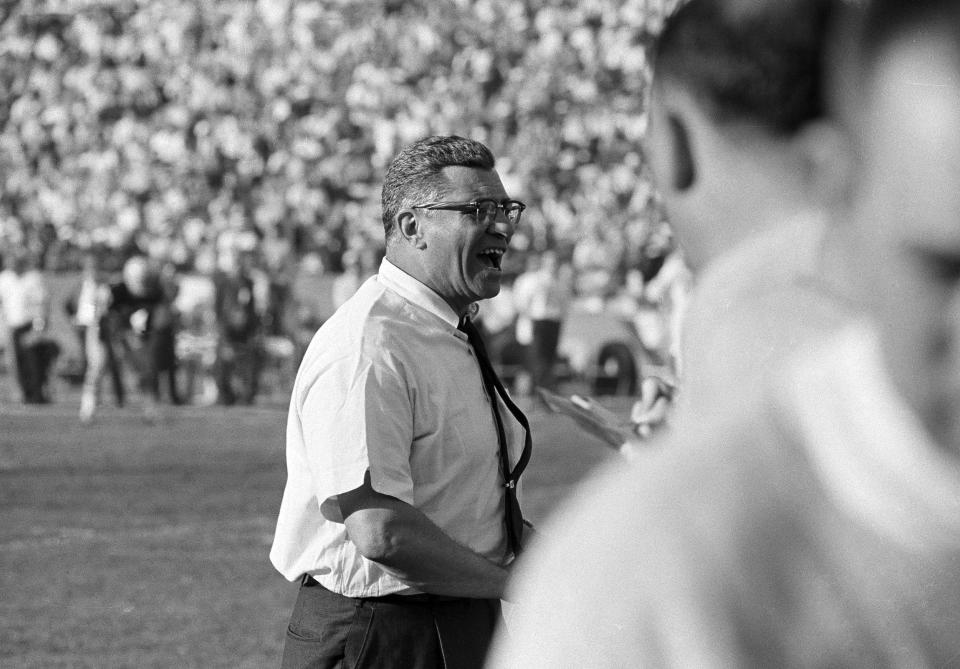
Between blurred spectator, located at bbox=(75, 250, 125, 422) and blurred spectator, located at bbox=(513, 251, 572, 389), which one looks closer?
blurred spectator, located at bbox=(75, 250, 125, 422)

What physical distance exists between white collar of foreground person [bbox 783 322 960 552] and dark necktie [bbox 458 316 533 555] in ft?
7.98

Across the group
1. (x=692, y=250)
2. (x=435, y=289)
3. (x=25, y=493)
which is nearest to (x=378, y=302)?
(x=435, y=289)

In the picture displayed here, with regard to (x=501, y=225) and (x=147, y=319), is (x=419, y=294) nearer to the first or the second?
(x=501, y=225)

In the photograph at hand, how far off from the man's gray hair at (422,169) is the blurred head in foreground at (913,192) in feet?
8.70

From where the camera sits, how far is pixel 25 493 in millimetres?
11180

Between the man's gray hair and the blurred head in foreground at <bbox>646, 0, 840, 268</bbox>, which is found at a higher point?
the blurred head in foreground at <bbox>646, 0, 840, 268</bbox>

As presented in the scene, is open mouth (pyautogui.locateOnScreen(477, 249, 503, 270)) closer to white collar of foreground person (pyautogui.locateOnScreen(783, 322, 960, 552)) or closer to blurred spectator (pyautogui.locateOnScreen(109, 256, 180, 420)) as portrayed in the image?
white collar of foreground person (pyautogui.locateOnScreen(783, 322, 960, 552))

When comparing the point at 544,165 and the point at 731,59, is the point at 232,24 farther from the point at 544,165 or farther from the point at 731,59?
the point at 731,59

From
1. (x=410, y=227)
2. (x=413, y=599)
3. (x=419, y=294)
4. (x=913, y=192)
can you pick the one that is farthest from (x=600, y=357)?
(x=913, y=192)

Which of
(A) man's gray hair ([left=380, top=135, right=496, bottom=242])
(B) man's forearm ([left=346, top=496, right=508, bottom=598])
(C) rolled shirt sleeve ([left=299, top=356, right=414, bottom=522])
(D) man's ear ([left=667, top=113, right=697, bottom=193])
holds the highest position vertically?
(D) man's ear ([left=667, top=113, right=697, bottom=193])

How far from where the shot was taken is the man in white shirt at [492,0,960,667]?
0.83 meters

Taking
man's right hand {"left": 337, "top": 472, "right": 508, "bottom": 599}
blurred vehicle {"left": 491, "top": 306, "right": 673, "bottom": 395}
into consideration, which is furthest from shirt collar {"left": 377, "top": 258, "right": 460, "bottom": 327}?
blurred vehicle {"left": 491, "top": 306, "right": 673, "bottom": 395}

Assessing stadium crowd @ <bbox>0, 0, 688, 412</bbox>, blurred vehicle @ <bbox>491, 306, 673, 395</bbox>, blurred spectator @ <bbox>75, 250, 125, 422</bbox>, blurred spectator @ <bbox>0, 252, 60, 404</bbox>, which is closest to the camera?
blurred spectator @ <bbox>75, 250, 125, 422</bbox>

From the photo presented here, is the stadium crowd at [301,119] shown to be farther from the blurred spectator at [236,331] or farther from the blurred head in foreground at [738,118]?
the blurred head in foreground at [738,118]
